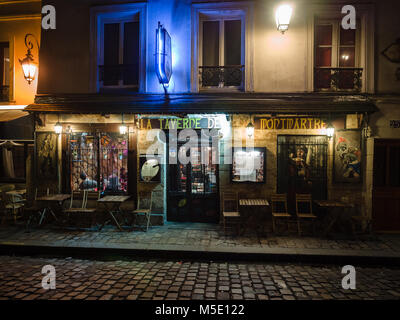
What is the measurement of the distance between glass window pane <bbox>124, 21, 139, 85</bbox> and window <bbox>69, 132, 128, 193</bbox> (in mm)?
1860

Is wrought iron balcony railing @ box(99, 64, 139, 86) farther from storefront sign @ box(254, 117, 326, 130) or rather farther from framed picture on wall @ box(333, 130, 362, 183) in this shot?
framed picture on wall @ box(333, 130, 362, 183)

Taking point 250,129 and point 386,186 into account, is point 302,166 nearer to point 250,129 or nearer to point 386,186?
point 250,129

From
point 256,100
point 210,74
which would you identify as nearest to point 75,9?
point 210,74

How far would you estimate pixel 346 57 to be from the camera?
7449 mm

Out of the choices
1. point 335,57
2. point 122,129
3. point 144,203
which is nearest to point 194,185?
point 144,203

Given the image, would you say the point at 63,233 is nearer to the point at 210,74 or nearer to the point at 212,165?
the point at 212,165

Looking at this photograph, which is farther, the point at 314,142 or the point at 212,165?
the point at 212,165

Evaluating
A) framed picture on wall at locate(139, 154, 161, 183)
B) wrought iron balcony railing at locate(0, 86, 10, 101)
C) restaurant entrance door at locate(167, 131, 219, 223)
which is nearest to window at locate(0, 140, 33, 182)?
wrought iron balcony railing at locate(0, 86, 10, 101)

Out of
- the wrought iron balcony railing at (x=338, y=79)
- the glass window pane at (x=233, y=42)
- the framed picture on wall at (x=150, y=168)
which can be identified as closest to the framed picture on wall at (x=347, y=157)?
the wrought iron balcony railing at (x=338, y=79)

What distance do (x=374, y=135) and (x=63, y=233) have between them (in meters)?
9.01

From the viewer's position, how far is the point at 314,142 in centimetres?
739

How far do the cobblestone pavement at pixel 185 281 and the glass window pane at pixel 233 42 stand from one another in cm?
575

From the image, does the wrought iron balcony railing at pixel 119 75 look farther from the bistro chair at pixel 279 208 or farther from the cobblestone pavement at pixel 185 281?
the bistro chair at pixel 279 208

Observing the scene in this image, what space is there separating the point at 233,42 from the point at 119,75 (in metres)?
3.71
